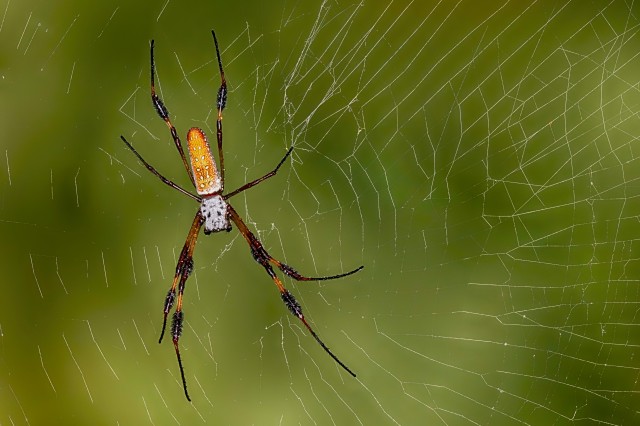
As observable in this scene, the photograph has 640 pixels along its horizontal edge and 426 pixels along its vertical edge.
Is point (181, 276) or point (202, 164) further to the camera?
point (181, 276)

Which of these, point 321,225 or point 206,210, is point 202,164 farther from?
point 321,225

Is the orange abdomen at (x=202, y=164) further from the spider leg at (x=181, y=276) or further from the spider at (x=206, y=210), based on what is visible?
the spider leg at (x=181, y=276)

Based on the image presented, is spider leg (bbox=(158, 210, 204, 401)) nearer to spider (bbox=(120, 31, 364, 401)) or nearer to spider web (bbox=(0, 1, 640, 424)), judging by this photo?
spider (bbox=(120, 31, 364, 401))

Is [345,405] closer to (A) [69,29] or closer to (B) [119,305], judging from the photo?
(B) [119,305]

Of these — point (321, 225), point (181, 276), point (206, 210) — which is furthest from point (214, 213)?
point (321, 225)

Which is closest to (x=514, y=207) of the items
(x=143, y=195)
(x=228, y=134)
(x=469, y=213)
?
(x=469, y=213)
